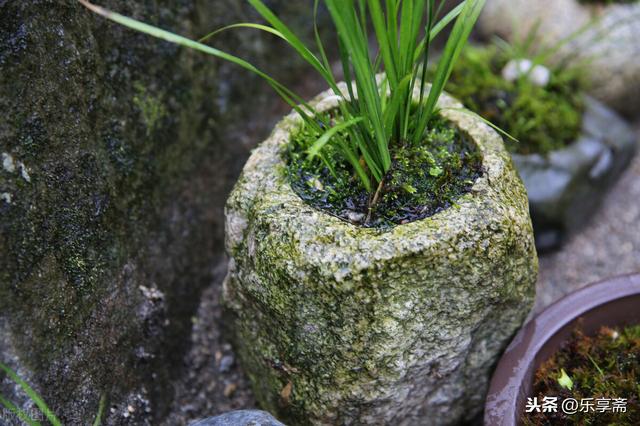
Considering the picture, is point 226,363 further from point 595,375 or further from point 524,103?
point 524,103

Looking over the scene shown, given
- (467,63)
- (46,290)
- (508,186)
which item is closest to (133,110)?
(46,290)

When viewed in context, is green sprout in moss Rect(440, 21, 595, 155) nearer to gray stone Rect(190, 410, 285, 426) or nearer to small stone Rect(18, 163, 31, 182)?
gray stone Rect(190, 410, 285, 426)

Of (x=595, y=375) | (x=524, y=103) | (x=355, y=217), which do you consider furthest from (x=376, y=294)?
(x=524, y=103)

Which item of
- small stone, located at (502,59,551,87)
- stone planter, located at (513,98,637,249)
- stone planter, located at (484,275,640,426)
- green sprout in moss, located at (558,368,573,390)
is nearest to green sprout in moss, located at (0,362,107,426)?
stone planter, located at (484,275,640,426)

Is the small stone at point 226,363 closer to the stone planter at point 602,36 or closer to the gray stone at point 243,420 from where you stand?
the gray stone at point 243,420

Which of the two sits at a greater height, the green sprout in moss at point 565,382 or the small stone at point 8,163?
the small stone at point 8,163

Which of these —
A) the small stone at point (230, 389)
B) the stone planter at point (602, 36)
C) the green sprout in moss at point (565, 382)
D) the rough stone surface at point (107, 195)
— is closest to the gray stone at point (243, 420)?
the rough stone surface at point (107, 195)

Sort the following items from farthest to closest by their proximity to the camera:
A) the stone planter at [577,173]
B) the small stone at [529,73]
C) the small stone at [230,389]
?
the small stone at [529,73], the stone planter at [577,173], the small stone at [230,389]

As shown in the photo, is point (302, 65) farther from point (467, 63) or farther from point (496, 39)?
point (496, 39)
